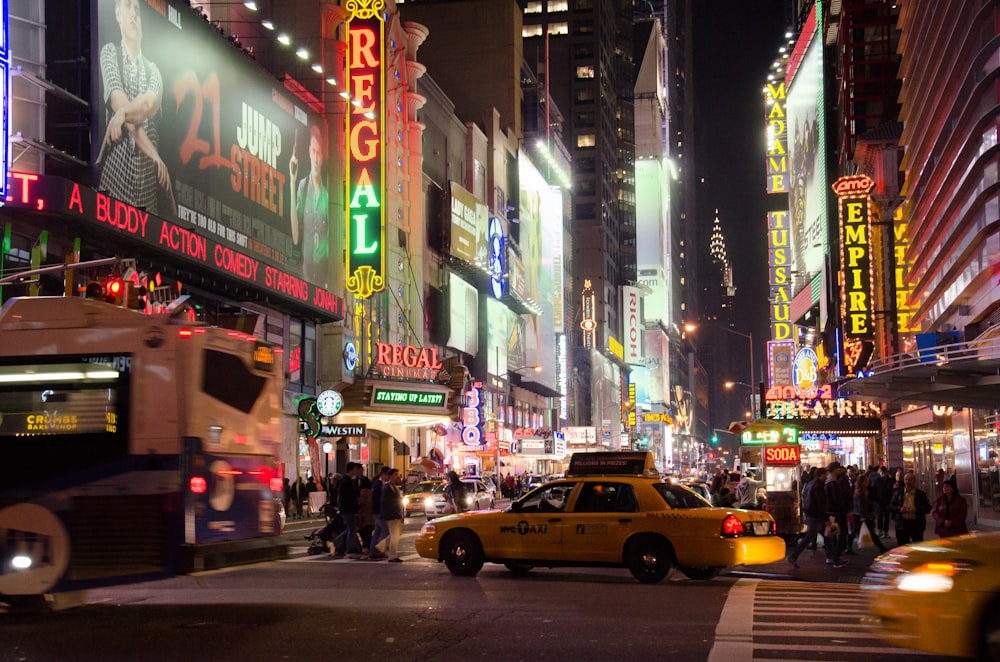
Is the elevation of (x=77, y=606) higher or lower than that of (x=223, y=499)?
lower

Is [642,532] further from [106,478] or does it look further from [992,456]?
[992,456]

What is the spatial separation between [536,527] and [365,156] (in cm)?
3258

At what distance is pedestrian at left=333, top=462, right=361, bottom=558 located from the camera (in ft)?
70.5

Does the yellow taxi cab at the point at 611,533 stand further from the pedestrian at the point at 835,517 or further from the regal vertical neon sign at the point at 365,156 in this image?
the regal vertical neon sign at the point at 365,156

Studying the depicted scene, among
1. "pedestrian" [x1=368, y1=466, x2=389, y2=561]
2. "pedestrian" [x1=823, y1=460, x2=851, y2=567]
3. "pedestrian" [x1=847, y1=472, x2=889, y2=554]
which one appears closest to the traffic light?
"pedestrian" [x1=368, y1=466, x2=389, y2=561]

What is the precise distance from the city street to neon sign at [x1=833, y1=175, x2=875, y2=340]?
28207 mm

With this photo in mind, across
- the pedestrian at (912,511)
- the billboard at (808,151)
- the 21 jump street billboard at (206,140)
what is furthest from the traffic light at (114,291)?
the billboard at (808,151)

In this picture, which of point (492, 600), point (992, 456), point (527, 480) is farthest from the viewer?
point (527, 480)

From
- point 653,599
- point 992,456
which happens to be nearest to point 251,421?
point 653,599

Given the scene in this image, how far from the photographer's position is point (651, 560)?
16.8 m

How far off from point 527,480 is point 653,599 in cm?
4142

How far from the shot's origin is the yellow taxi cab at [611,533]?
16.7 metres

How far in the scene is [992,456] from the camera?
104ft

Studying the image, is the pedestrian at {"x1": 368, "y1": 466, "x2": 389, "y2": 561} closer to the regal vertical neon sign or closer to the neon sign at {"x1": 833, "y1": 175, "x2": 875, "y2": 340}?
the regal vertical neon sign
